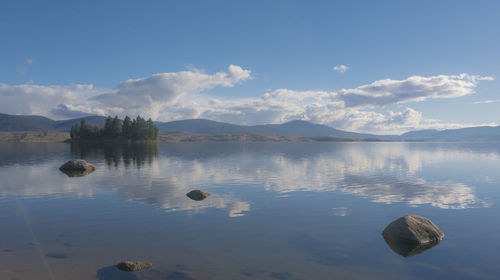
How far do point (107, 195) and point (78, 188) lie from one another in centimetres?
759

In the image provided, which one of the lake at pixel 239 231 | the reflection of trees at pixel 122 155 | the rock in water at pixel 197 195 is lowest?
the lake at pixel 239 231

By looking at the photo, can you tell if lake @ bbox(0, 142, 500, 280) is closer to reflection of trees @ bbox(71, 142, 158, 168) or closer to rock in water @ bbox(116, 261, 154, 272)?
rock in water @ bbox(116, 261, 154, 272)

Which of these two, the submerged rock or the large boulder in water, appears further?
the large boulder in water

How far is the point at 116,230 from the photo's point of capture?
24.1 meters

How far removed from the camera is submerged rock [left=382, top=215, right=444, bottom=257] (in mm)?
21641

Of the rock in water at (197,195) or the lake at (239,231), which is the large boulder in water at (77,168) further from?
the rock in water at (197,195)

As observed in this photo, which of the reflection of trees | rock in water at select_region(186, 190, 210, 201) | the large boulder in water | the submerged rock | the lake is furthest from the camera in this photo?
the reflection of trees

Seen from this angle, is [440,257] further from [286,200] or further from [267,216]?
[286,200]

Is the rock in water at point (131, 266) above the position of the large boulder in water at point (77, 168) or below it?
below

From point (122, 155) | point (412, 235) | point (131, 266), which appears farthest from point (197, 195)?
point (122, 155)

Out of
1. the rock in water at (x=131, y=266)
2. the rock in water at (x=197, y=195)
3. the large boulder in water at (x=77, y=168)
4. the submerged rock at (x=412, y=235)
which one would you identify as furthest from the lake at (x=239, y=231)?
the large boulder in water at (x=77, y=168)

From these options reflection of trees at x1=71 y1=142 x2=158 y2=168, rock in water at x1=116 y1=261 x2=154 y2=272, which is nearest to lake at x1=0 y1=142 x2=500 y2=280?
rock in water at x1=116 y1=261 x2=154 y2=272

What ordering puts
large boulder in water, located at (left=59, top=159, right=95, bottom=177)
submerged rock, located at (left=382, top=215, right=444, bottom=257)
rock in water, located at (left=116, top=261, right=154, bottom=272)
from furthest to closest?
large boulder in water, located at (left=59, top=159, right=95, bottom=177) → submerged rock, located at (left=382, top=215, right=444, bottom=257) → rock in water, located at (left=116, top=261, right=154, bottom=272)

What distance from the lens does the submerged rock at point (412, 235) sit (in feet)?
71.0
